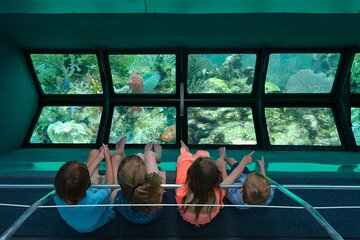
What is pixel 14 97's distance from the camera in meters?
2.93

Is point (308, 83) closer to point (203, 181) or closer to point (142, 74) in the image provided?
point (142, 74)

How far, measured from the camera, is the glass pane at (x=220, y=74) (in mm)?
3174

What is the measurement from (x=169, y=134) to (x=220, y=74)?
0.94m

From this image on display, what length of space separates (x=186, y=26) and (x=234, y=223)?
170 centimetres

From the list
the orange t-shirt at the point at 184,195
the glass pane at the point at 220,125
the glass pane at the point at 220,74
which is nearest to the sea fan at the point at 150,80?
the glass pane at the point at 220,74

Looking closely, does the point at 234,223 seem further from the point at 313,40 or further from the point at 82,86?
the point at 82,86

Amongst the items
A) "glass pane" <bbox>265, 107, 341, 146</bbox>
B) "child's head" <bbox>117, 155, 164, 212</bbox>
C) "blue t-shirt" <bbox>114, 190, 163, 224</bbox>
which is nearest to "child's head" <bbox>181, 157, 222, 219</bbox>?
"child's head" <bbox>117, 155, 164, 212</bbox>

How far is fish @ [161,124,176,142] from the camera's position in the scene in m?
3.13

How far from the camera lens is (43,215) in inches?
72.2

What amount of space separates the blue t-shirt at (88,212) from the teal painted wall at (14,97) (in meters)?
1.66

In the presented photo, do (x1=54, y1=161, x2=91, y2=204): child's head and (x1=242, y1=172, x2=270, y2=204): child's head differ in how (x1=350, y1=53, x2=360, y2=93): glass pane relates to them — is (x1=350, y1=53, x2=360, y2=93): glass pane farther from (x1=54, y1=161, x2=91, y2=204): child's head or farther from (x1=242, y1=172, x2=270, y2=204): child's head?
(x1=54, y1=161, x2=91, y2=204): child's head

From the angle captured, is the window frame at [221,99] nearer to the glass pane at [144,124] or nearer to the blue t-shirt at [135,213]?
the glass pane at [144,124]

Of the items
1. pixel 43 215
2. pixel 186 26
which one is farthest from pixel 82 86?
pixel 43 215

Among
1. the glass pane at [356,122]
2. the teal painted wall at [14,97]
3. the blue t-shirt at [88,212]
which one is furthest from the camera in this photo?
the glass pane at [356,122]
